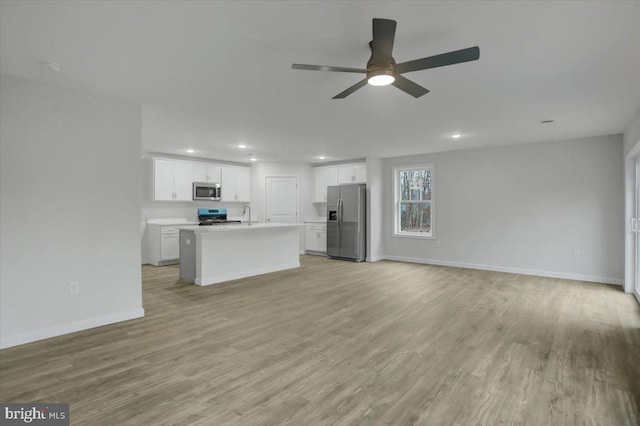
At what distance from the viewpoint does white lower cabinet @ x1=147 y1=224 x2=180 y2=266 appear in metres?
6.92

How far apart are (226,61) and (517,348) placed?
360 cm

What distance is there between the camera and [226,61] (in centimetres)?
270

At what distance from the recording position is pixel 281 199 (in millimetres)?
8977

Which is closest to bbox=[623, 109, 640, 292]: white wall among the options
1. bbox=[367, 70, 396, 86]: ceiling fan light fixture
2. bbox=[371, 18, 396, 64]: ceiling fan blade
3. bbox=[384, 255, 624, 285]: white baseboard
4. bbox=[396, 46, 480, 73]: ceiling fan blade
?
bbox=[384, 255, 624, 285]: white baseboard

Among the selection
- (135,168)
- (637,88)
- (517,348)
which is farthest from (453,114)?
(135,168)

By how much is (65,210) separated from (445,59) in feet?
12.0

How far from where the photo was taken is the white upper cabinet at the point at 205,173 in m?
7.74

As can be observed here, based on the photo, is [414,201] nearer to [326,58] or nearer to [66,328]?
[326,58]

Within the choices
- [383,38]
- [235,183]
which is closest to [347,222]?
[235,183]

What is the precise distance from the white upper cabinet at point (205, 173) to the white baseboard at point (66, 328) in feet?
15.1

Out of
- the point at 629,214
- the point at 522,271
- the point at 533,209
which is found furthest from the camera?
the point at 522,271

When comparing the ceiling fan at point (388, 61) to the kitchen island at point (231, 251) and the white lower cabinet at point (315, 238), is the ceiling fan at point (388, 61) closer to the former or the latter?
the kitchen island at point (231, 251)

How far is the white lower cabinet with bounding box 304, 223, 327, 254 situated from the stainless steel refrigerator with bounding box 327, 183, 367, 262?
440 mm

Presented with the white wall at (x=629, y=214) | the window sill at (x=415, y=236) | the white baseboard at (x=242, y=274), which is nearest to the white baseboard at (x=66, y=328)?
the white baseboard at (x=242, y=274)
